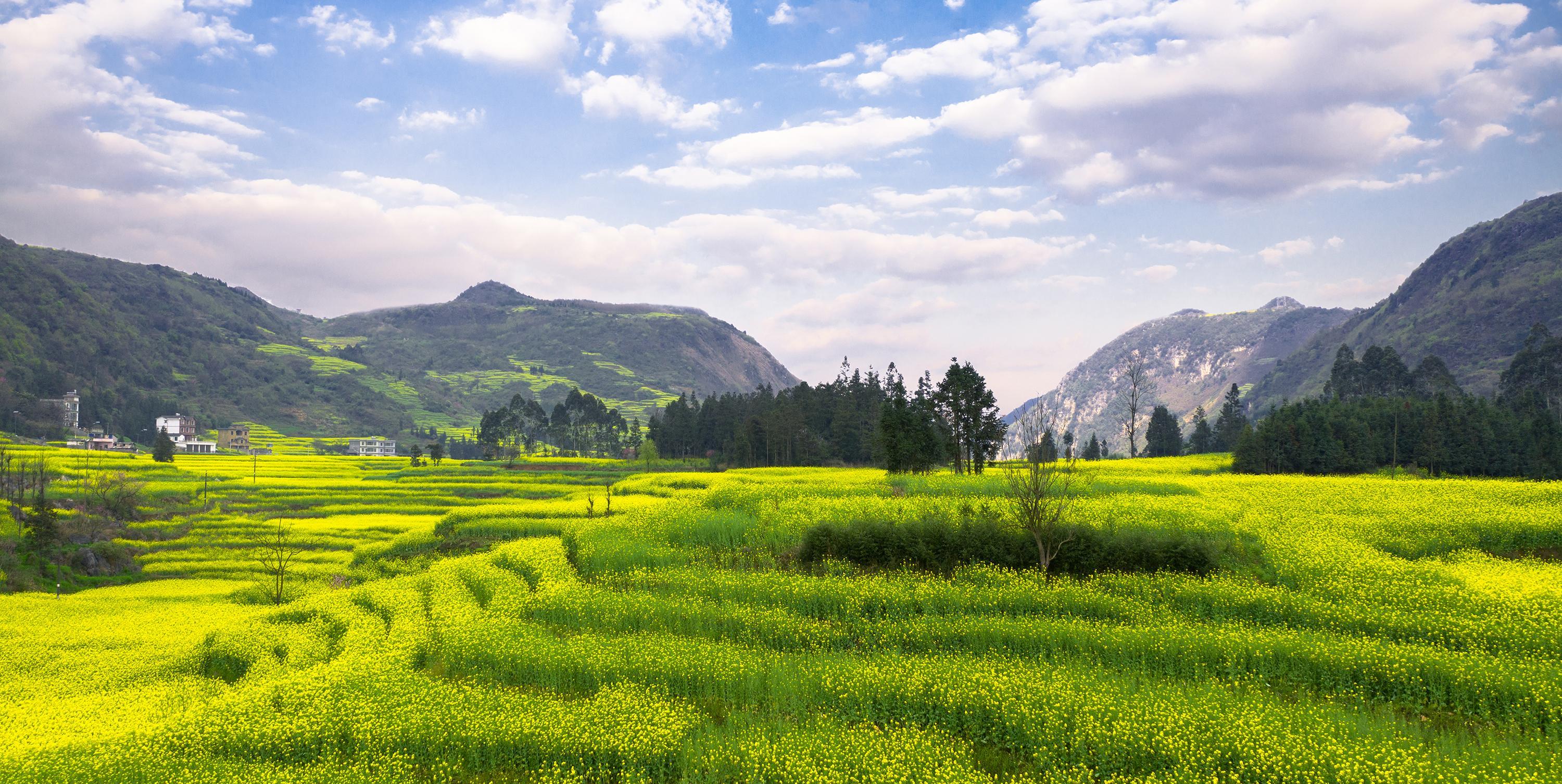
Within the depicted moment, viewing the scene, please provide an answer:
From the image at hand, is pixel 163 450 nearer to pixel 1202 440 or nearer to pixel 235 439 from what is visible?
pixel 235 439

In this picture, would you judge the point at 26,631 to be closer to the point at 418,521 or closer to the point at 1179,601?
the point at 418,521

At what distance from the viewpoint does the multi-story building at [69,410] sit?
173 m

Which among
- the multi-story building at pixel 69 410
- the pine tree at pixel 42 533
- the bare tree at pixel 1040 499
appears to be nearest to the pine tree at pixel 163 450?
the pine tree at pixel 42 533

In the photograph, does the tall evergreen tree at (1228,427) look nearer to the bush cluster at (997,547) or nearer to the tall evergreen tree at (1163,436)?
the tall evergreen tree at (1163,436)

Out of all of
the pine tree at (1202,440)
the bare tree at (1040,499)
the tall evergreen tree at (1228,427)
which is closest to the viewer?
the bare tree at (1040,499)

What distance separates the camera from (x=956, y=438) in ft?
228

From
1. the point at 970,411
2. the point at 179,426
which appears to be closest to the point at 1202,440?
the point at 970,411

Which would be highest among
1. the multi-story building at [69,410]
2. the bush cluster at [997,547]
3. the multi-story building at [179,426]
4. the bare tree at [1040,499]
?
the multi-story building at [69,410]

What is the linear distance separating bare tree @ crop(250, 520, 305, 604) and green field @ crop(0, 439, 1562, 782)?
7.07 ft

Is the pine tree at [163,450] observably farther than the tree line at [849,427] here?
Yes

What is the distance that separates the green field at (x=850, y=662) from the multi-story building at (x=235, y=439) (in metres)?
170

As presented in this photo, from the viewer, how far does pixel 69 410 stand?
177 metres

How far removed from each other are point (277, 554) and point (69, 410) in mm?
190722

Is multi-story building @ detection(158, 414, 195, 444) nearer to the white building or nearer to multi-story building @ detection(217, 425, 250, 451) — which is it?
the white building
